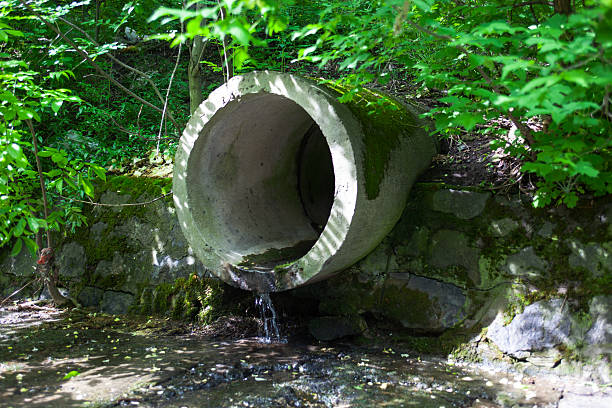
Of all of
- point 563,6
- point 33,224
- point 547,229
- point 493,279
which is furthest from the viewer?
point 33,224

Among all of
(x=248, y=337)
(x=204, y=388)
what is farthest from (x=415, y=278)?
(x=204, y=388)

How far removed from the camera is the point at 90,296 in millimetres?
4684

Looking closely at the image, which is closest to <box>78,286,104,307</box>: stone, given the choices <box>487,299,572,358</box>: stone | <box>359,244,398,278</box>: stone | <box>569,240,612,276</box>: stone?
<box>359,244,398,278</box>: stone

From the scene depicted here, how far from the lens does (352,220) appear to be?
10.1ft

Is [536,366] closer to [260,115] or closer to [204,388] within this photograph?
[204,388]

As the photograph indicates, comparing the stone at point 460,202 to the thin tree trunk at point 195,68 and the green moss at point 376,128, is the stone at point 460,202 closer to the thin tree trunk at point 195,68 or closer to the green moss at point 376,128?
the green moss at point 376,128

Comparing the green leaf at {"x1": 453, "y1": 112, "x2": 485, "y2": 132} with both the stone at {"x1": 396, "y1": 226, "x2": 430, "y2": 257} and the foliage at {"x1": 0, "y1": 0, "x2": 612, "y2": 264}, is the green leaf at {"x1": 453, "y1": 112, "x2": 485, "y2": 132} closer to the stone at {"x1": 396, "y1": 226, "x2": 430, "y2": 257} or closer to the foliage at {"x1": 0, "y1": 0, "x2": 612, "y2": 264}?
the foliage at {"x1": 0, "y1": 0, "x2": 612, "y2": 264}

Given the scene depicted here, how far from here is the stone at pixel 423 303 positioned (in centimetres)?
339

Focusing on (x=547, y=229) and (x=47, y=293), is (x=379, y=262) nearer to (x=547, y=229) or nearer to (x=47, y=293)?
(x=547, y=229)

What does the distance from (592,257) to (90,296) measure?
13.2 ft

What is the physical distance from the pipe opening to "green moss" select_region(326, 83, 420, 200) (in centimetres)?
63

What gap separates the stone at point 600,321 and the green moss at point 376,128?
140 cm

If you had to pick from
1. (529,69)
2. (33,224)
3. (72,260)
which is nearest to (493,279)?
(529,69)

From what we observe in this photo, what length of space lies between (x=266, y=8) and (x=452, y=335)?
242cm
